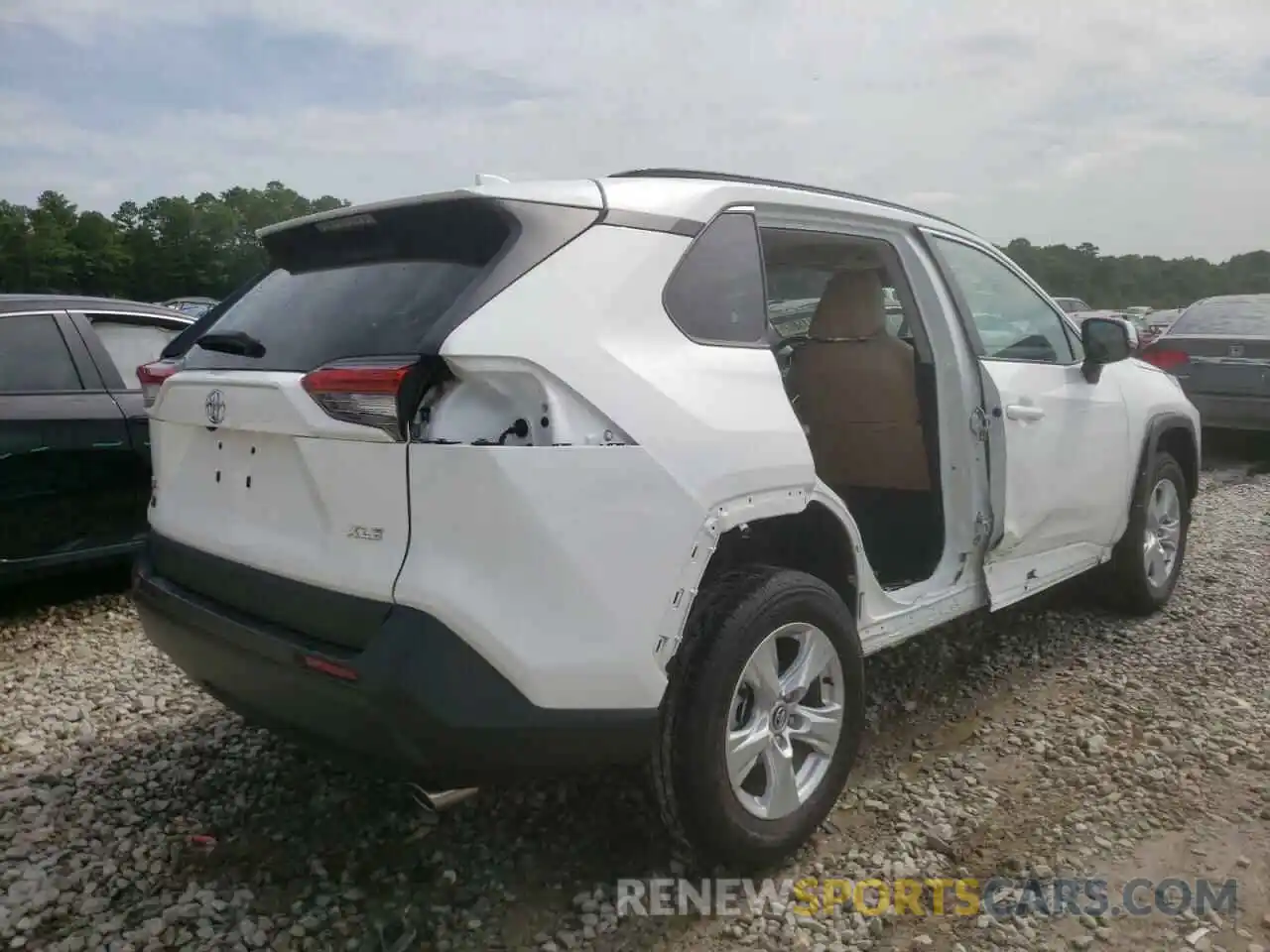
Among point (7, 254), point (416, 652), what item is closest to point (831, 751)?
point (416, 652)

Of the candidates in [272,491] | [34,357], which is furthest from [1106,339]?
[34,357]

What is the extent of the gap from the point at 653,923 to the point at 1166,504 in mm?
3748

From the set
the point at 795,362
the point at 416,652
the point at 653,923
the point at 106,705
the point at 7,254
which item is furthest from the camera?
the point at 7,254

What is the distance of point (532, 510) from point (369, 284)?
76 centimetres

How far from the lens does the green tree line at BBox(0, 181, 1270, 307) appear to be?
46.1 m

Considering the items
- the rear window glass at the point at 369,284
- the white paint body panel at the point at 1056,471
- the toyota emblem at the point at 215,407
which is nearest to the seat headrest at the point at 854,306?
the white paint body panel at the point at 1056,471

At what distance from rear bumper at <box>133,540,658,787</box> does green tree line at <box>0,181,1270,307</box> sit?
42.2 meters

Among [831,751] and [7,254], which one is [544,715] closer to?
[831,751]

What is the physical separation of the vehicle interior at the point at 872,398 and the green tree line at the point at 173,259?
4005 centimetres

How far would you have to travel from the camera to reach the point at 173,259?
2404 inches

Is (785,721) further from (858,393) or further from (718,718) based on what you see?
(858,393)

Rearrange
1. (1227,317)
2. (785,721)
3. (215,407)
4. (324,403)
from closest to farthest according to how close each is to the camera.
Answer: (324,403) → (215,407) → (785,721) → (1227,317)

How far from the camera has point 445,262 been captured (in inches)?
87.8

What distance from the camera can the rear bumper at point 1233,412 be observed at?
8.44 meters
